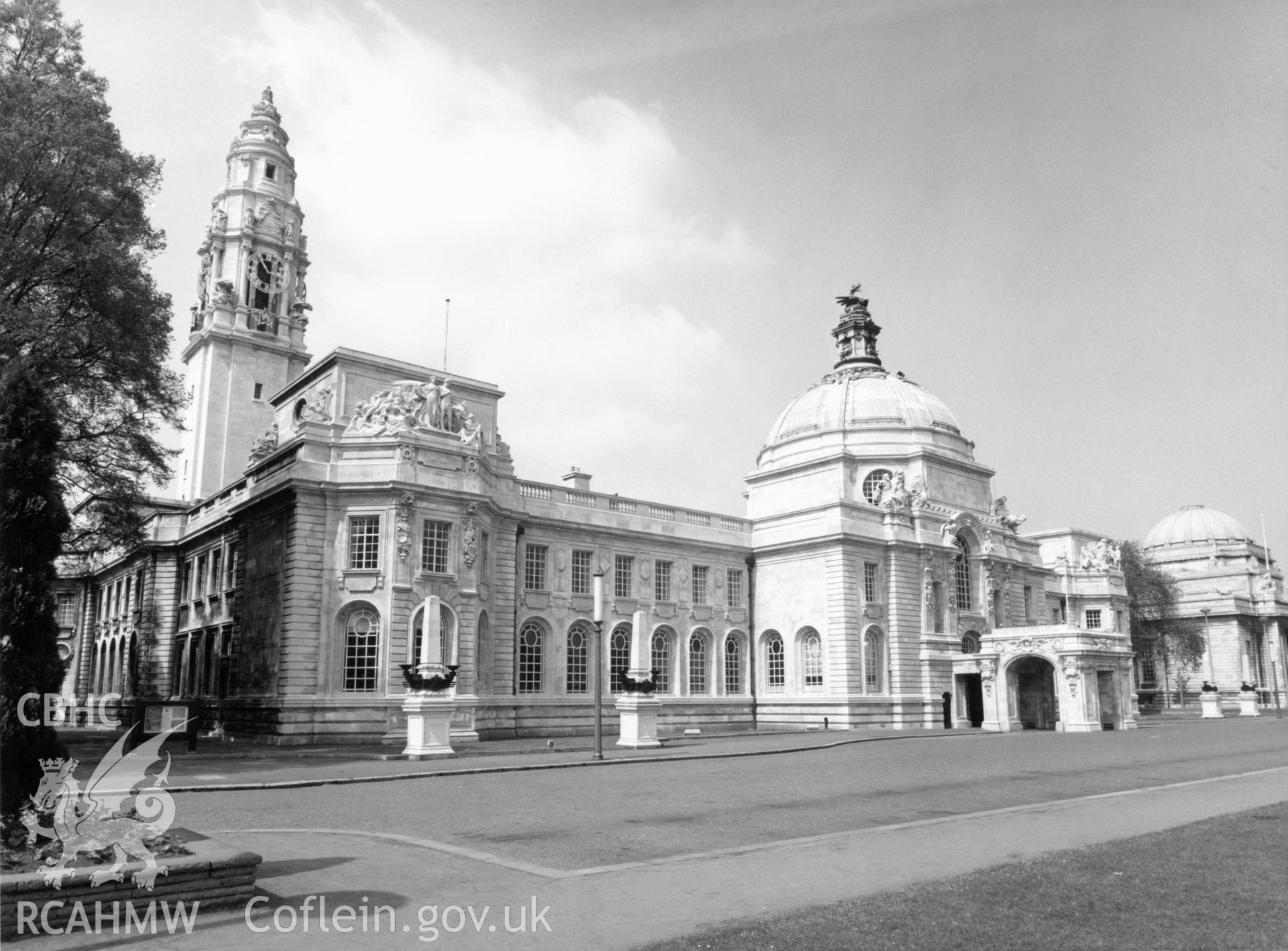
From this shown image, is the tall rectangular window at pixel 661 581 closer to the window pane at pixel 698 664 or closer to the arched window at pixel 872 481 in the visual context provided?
the window pane at pixel 698 664

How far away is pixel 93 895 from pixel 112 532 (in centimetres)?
2637

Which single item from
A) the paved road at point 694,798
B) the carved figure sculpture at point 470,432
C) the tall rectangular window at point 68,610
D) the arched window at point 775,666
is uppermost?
the carved figure sculpture at point 470,432

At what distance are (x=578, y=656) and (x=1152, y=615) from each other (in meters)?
58.6

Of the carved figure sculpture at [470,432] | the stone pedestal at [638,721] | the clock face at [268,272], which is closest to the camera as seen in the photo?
the stone pedestal at [638,721]

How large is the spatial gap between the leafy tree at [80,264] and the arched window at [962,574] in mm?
38621

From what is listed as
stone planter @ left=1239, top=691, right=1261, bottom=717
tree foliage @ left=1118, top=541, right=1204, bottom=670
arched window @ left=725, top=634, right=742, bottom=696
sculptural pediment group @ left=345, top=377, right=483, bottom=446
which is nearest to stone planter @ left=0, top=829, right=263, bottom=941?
sculptural pediment group @ left=345, top=377, right=483, bottom=446

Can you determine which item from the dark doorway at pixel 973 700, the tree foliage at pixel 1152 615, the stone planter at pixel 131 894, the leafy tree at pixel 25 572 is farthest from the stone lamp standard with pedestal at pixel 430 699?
the tree foliage at pixel 1152 615

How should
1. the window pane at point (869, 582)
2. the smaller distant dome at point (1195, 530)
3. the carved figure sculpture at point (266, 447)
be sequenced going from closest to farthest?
the carved figure sculpture at point (266, 447) < the window pane at point (869, 582) < the smaller distant dome at point (1195, 530)

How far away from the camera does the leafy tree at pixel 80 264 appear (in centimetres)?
2653

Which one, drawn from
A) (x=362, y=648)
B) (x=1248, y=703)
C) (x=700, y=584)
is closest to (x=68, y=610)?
(x=362, y=648)

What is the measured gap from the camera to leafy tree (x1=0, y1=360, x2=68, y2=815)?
30.8 ft

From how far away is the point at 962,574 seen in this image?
182 feet

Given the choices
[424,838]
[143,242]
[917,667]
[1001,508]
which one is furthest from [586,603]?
[424,838]

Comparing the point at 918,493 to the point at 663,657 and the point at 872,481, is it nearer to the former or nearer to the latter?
the point at 872,481
